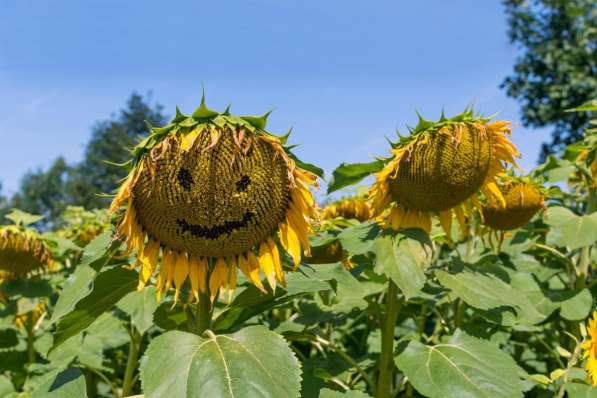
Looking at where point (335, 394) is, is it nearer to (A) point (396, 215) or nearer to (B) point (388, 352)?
(B) point (388, 352)

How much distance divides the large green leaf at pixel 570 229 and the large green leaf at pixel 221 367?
1.71 metres

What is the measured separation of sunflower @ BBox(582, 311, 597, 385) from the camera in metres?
2.14

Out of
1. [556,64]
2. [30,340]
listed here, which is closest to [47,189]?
[556,64]

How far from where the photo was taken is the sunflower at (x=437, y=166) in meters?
2.10

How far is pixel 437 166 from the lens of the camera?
6.84 ft

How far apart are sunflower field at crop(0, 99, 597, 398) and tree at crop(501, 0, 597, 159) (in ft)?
47.8

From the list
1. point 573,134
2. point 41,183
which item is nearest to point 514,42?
point 573,134

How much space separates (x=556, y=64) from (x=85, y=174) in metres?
50.9

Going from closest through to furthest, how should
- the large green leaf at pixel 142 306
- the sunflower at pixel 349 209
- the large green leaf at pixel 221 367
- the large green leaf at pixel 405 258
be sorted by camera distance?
the large green leaf at pixel 221 367, the large green leaf at pixel 405 258, the large green leaf at pixel 142 306, the sunflower at pixel 349 209

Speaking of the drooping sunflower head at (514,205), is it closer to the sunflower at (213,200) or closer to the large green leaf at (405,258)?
the large green leaf at (405,258)

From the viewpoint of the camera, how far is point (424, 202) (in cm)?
222

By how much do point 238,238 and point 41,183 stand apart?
6394 cm

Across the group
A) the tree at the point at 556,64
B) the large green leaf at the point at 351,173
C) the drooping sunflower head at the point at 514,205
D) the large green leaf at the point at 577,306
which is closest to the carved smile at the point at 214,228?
the large green leaf at the point at 351,173

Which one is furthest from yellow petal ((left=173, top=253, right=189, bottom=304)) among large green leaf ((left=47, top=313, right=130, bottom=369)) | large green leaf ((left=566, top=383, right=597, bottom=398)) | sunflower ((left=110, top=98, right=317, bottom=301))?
large green leaf ((left=47, top=313, right=130, bottom=369))
